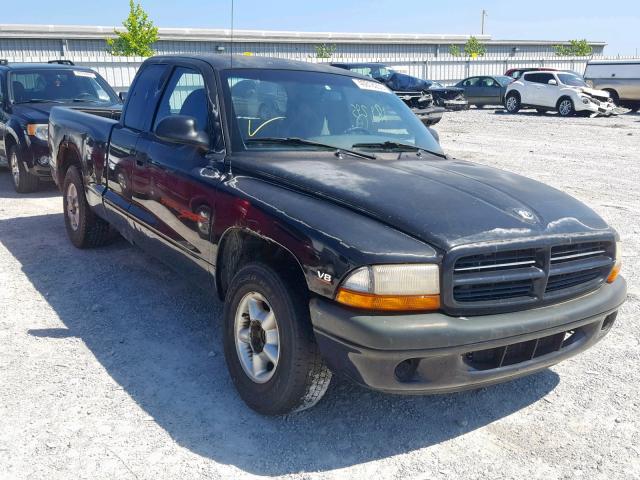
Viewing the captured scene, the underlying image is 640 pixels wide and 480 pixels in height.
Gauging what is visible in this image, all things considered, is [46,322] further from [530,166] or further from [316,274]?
[530,166]

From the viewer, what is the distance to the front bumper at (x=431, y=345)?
2680mm

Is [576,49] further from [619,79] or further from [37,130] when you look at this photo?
[37,130]

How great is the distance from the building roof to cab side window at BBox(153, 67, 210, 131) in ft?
113

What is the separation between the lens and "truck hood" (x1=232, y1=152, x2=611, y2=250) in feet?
9.53

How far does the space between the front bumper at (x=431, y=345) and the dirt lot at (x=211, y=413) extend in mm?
436

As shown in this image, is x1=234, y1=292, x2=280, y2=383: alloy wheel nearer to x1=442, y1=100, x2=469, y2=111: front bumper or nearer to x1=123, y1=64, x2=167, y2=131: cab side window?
x1=123, y1=64, x2=167, y2=131: cab side window

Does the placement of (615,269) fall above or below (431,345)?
above

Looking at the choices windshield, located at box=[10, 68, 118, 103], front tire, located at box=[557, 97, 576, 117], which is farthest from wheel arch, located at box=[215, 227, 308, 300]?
front tire, located at box=[557, 97, 576, 117]

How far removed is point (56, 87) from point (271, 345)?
25.6 ft

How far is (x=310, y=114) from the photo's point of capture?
4.11m

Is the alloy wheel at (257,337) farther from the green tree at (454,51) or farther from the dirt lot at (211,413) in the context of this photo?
the green tree at (454,51)

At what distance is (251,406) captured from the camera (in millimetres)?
3318

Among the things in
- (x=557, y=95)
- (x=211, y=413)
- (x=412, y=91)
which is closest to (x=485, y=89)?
(x=557, y=95)

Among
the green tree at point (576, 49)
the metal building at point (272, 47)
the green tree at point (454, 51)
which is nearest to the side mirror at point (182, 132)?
the metal building at point (272, 47)
